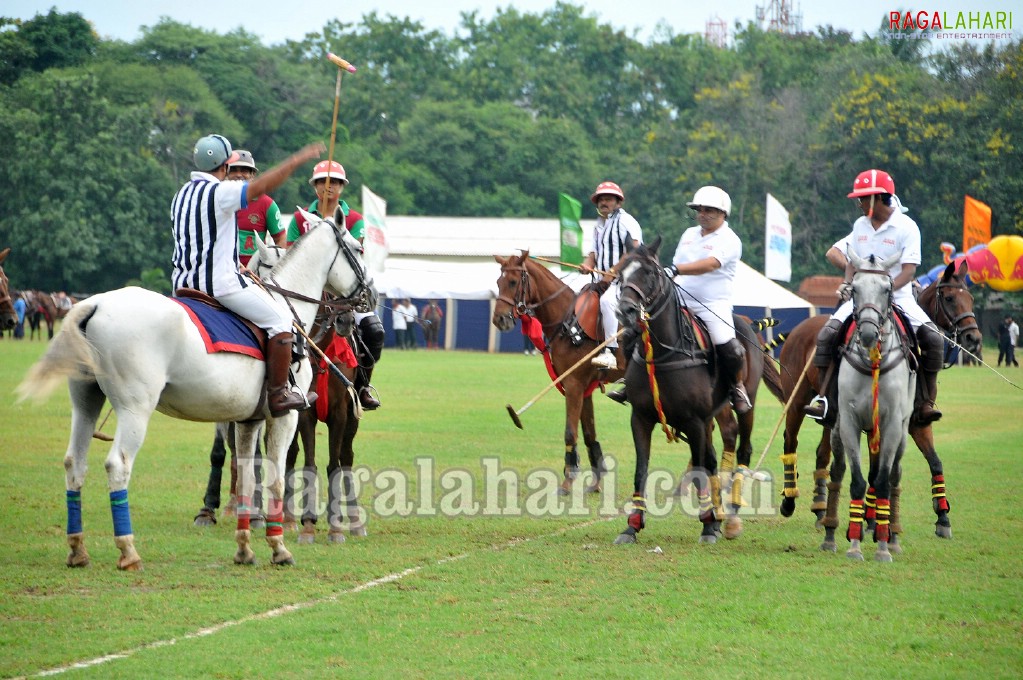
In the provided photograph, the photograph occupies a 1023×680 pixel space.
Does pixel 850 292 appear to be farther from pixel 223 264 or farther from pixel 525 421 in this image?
pixel 525 421

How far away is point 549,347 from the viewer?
15156 millimetres

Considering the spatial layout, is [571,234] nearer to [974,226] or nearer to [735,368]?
[974,226]

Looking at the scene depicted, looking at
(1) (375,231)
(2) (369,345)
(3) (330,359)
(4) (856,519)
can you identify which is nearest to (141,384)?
(3) (330,359)

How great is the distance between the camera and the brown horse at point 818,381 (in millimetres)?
12000

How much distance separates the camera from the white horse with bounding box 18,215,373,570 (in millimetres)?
8789

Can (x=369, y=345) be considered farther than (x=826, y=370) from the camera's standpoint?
Yes

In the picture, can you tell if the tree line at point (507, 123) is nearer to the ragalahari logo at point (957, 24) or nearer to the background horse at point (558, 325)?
the ragalahari logo at point (957, 24)

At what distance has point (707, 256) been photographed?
38.2ft

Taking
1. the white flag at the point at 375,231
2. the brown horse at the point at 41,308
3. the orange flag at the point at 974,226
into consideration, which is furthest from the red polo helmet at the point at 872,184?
the brown horse at the point at 41,308

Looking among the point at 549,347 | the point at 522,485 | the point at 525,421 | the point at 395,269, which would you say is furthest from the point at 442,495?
the point at 395,269

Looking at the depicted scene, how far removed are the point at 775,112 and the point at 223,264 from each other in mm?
65501

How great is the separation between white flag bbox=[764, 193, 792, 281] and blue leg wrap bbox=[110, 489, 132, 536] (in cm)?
2958

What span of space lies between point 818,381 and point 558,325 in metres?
4.10

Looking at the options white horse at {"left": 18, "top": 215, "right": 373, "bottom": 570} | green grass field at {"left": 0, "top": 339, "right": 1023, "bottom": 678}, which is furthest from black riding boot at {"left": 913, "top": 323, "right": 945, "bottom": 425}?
white horse at {"left": 18, "top": 215, "right": 373, "bottom": 570}
